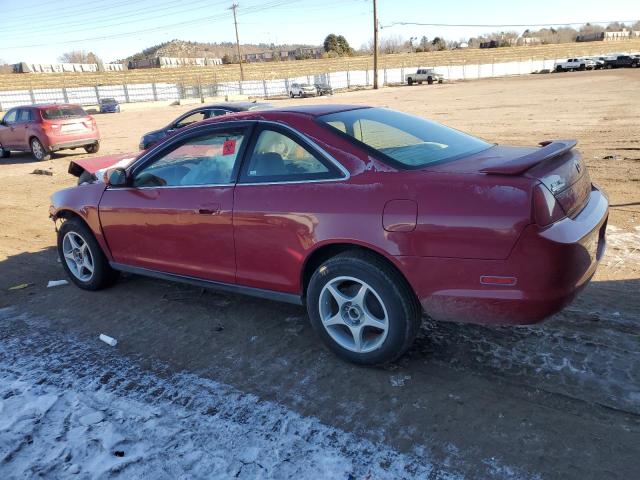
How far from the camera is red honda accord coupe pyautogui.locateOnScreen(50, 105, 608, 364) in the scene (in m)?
2.74

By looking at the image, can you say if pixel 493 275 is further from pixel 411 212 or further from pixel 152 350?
pixel 152 350

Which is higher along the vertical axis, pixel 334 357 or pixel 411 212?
pixel 411 212

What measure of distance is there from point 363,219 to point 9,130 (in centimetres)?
1797

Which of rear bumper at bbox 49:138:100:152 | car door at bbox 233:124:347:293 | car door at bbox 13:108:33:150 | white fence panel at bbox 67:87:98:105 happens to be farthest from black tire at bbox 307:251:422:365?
white fence panel at bbox 67:87:98:105

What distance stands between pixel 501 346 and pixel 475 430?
91 centimetres

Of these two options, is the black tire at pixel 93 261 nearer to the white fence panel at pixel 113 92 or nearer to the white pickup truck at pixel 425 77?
the white fence panel at pixel 113 92

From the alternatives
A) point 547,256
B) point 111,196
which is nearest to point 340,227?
point 547,256

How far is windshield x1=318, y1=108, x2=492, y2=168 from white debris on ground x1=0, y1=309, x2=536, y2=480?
5.47 feet

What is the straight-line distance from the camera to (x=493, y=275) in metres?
2.77

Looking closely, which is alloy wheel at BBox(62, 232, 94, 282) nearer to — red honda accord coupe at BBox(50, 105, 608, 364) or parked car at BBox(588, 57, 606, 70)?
red honda accord coupe at BBox(50, 105, 608, 364)

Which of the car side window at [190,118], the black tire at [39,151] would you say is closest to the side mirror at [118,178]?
the car side window at [190,118]

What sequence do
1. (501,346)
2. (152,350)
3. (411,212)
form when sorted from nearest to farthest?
(411,212) < (501,346) < (152,350)

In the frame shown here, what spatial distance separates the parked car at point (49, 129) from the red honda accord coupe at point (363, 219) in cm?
1311

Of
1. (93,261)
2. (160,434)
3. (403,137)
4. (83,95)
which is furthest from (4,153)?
(83,95)
